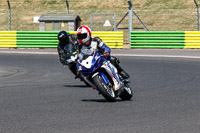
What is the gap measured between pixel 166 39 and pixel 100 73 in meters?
16.4

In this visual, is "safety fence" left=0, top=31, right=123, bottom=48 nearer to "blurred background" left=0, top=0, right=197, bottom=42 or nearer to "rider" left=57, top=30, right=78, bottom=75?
"blurred background" left=0, top=0, right=197, bottom=42

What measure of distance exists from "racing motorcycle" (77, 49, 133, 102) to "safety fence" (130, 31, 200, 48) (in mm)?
15845

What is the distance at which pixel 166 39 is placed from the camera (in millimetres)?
24297

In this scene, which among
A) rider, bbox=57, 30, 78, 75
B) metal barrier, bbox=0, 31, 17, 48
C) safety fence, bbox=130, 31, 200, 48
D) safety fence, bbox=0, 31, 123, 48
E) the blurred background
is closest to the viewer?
rider, bbox=57, 30, 78, 75

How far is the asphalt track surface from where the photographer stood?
→ 20.4 feet

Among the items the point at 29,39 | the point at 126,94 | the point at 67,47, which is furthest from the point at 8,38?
the point at 126,94

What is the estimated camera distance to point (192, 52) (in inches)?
906

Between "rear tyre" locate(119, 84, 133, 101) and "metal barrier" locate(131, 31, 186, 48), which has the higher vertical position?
"metal barrier" locate(131, 31, 186, 48)

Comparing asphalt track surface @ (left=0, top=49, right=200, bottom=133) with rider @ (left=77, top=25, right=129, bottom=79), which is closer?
asphalt track surface @ (left=0, top=49, right=200, bottom=133)

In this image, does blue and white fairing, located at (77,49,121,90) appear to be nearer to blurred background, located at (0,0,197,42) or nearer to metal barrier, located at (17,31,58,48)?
metal barrier, located at (17,31,58,48)

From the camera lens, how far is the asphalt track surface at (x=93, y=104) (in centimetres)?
623

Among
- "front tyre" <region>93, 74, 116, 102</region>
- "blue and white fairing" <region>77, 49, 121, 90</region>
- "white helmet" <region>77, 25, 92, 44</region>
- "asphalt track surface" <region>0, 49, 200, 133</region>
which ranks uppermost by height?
"white helmet" <region>77, 25, 92, 44</region>

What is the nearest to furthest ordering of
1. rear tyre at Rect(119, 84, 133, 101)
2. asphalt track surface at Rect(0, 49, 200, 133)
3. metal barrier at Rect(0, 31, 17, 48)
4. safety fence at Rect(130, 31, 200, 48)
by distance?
asphalt track surface at Rect(0, 49, 200, 133) < rear tyre at Rect(119, 84, 133, 101) < safety fence at Rect(130, 31, 200, 48) < metal barrier at Rect(0, 31, 17, 48)

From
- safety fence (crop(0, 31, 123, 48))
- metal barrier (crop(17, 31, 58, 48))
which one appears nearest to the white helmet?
safety fence (crop(0, 31, 123, 48))
